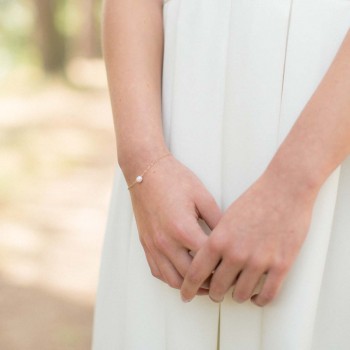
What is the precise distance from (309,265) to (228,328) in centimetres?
20

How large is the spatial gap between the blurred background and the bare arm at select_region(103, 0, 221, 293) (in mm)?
1707

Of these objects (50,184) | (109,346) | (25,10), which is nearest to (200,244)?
(109,346)

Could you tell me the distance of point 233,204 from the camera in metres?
1.17

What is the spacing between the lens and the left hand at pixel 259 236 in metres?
1.13

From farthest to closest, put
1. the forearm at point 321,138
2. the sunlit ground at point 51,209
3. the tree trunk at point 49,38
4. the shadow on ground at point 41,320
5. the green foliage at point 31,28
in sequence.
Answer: the green foliage at point 31,28 < the tree trunk at point 49,38 < the sunlit ground at point 51,209 < the shadow on ground at point 41,320 < the forearm at point 321,138

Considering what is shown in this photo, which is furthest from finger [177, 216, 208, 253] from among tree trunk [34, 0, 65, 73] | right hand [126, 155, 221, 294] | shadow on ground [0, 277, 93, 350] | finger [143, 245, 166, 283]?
tree trunk [34, 0, 65, 73]

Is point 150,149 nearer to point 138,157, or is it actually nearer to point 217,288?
point 138,157

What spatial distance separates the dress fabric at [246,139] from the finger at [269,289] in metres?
0.04

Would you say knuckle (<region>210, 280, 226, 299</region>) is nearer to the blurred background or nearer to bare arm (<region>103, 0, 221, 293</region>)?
bare arm (<region>103, 0, 221, 293</region>)

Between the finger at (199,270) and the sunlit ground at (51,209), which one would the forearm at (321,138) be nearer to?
the finger at (199,270)

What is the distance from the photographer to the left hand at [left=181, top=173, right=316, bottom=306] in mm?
1135

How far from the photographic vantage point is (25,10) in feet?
24.3

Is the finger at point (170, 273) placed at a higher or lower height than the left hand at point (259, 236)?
lower

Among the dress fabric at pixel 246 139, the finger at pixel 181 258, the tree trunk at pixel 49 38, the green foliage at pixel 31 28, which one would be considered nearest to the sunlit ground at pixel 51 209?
the tree trunk at pixel 49 38
